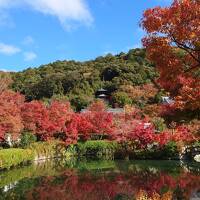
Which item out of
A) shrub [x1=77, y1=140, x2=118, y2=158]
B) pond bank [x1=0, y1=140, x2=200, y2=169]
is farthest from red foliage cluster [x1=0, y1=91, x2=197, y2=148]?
shrub [x1=77, y1=140, x2=118, y2=158]

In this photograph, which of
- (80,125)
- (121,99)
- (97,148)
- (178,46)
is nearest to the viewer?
(178,46)

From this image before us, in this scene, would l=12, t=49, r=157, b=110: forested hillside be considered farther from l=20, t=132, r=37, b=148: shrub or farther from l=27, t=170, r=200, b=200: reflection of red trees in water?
l=27, t=170, r=200, b=200: reflection of red trees in water

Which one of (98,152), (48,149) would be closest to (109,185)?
(48,149)

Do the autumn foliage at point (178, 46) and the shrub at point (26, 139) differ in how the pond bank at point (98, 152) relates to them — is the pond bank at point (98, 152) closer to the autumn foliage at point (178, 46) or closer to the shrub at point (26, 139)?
the shrub at point (26, 139)

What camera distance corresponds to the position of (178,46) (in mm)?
12352

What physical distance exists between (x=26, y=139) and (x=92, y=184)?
17.3 m

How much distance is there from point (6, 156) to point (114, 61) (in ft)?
188

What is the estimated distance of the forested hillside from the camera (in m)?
71.1

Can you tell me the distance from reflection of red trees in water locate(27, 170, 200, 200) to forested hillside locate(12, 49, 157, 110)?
41.4 m

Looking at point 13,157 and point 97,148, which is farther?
point 97,148

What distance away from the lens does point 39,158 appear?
38.5 metres

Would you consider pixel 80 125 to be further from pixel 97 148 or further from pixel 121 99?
pixel 121 99

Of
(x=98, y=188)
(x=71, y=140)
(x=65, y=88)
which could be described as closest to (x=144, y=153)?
(x=71, y=140)

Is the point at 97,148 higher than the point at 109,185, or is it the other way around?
the point at 97,148
